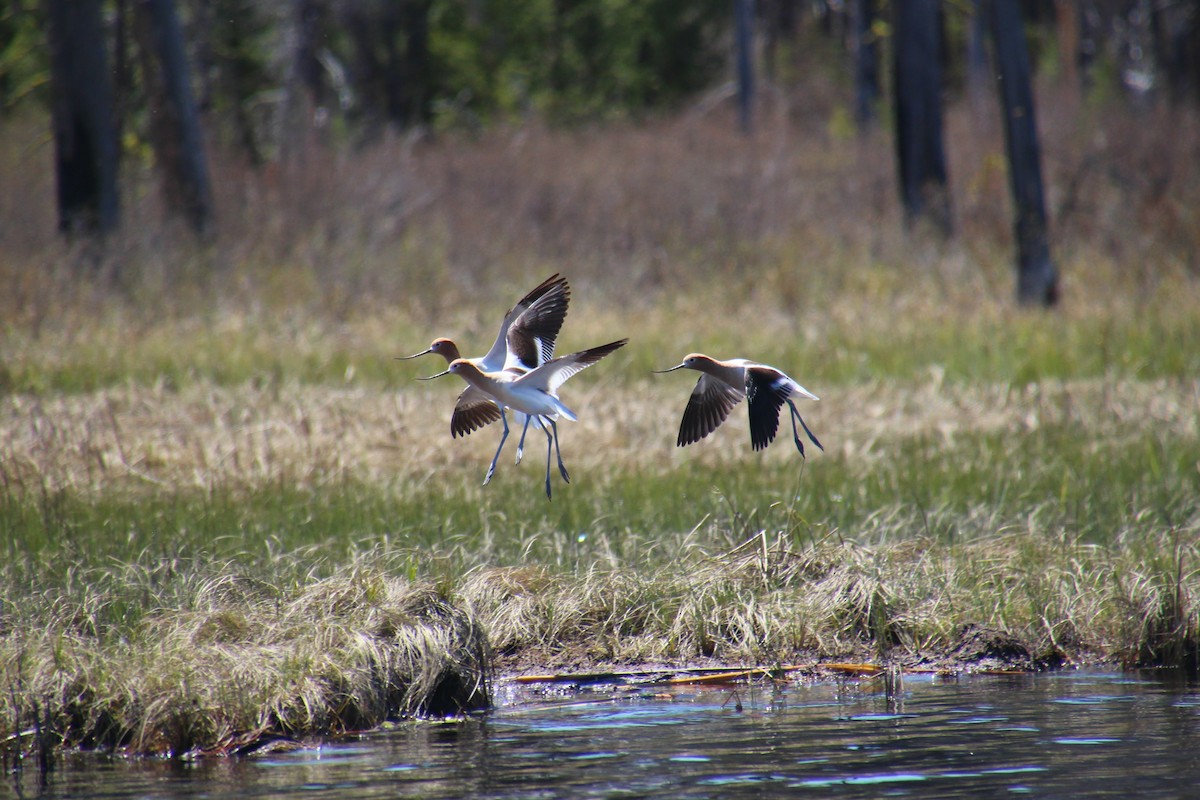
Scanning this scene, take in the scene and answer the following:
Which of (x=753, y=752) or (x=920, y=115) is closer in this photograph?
(x=753, y=752)

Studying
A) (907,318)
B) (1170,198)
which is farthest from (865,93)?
(907,318)

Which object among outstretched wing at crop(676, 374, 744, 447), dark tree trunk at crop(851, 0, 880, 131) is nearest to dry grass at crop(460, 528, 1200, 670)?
outstretched wing at crop(676, 374, 744, 447)

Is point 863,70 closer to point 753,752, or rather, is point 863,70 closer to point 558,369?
point 753,752

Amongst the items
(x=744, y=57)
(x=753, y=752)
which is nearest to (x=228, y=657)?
(x=753, y=752)

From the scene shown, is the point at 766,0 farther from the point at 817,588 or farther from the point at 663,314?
the point at 817,588

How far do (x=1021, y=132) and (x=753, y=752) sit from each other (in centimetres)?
1004

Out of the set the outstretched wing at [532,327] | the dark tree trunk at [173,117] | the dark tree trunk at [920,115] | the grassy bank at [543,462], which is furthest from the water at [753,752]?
the dark tree trunk at [920,115]

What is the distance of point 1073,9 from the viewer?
120 feet

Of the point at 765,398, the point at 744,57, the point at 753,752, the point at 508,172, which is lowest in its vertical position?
the point at 753,752

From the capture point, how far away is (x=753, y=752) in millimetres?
5117

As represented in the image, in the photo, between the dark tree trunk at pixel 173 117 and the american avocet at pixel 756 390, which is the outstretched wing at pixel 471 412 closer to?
the american avocet at pixel 756 390

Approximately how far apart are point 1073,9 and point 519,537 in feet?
108

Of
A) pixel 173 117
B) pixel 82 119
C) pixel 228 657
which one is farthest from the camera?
pixel 173 117

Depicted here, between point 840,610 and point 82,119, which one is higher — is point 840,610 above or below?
below
